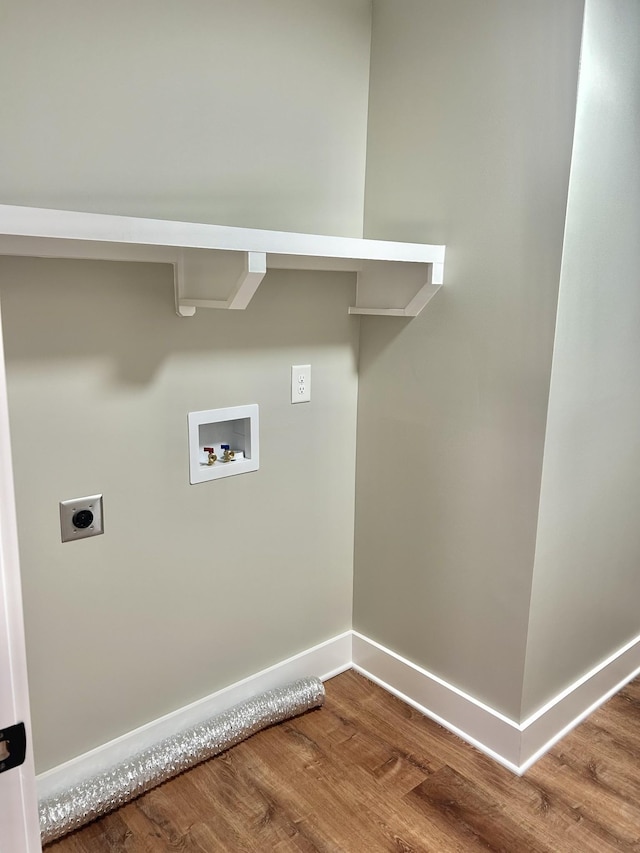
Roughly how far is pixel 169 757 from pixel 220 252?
1329 millimetres

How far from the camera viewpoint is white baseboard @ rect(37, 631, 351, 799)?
172cm

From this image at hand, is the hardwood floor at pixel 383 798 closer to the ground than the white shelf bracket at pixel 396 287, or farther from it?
closer to the ground

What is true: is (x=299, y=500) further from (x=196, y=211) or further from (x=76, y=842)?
(x=76, y=842)

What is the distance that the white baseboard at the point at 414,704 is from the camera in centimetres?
181

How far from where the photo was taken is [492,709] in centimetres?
195

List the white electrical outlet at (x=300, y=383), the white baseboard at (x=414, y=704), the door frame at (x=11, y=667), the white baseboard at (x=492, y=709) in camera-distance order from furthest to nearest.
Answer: the white electrical outlet at (x=300, y=383), the white baseboard at (x=492, y=709), the white baseboard at (x=414, y=704), the door frame at (x=11, y=667)

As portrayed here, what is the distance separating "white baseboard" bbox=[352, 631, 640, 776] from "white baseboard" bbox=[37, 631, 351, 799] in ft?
0.35

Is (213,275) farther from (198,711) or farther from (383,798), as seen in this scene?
(383,798)

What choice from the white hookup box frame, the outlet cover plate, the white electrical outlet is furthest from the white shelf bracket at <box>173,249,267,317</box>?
the outlet cover plate

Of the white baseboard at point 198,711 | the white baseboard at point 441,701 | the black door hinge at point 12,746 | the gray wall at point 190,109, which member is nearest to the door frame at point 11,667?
the black door hinge at point 12,746

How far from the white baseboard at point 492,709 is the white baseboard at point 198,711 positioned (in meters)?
0.11

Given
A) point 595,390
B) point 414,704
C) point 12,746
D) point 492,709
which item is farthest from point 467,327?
point 12,746

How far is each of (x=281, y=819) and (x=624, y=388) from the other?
5.02ft

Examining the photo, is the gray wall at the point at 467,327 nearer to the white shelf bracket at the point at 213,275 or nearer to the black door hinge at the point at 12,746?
the white shelf bracket at the point at 213,275
